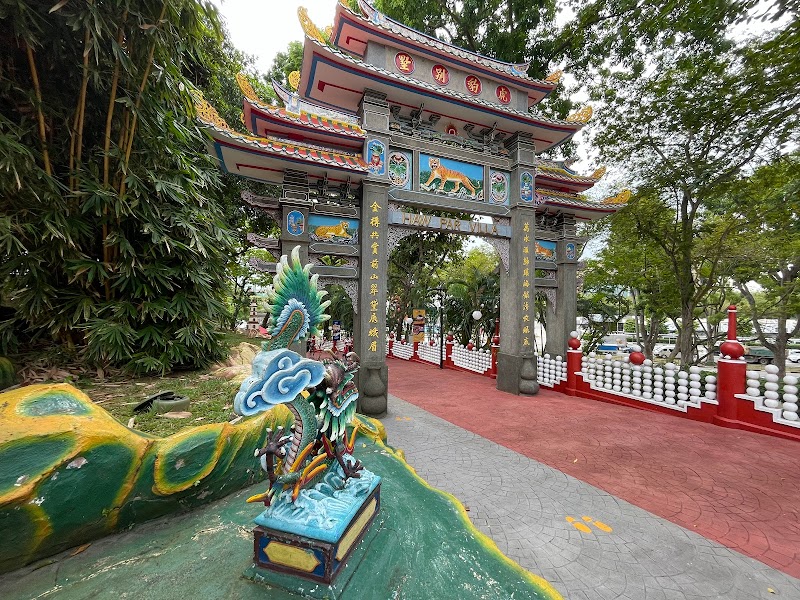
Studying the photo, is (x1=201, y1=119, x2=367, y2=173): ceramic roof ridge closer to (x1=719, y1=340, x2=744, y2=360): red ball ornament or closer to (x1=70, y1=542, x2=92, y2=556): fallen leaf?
(x1=70, y1=542, x2=92, y2=556): fallen leaf

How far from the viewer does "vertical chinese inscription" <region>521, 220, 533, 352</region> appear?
7.95 metres

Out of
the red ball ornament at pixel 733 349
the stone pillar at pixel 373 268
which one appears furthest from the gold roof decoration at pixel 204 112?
the red ball ornament at pixel 733 349

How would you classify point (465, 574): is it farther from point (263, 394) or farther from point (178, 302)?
point (178, 302)

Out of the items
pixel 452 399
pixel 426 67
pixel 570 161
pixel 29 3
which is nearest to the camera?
pixel 29 3

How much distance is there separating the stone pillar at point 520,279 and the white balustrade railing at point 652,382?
4.42ft

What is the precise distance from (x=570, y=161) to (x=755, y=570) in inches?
358

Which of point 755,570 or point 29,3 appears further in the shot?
point 29,3

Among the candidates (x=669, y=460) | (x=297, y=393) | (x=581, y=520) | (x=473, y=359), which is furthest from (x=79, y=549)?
(x=473, y=359)

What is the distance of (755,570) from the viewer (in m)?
2.57

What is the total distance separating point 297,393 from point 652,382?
7.46 metres

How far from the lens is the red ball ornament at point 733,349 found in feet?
18.4

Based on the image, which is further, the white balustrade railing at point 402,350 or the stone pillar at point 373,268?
the white balustrade railing at point 402,350

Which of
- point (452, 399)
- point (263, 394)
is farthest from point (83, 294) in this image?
point (452, 399)

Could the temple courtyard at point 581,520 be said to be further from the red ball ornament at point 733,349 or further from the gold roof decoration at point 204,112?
the gold roof decoration at point 204,112
